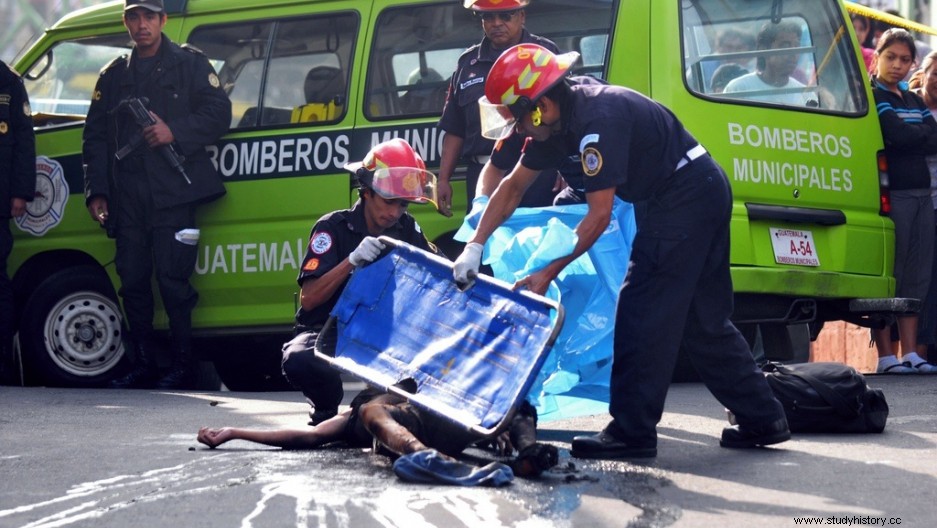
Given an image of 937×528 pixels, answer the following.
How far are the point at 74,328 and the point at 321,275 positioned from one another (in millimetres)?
3414

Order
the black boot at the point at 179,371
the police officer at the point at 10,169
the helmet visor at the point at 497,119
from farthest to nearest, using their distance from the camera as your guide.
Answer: the police officer at the point at 10,169, the black boot at the point at 179,371, the helmet visor at the point at 497,119

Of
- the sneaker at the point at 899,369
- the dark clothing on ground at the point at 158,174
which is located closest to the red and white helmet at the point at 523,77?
the dark clothing on ground at the point at 158,174

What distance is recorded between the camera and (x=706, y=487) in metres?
4.92

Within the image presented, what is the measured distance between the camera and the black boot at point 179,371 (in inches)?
355

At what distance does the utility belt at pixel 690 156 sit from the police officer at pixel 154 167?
372cm

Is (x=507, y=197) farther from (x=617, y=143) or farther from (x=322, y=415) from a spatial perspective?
(x=322, y=415)

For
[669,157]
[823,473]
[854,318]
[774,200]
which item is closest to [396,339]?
[669,157]

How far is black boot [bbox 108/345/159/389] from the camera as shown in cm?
907

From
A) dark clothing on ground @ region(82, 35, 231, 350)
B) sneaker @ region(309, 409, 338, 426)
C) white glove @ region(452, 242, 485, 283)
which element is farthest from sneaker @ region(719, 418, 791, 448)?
dark clothing on ground @ region(82, 35, 231, 350)

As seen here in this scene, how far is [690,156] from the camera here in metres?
5.70

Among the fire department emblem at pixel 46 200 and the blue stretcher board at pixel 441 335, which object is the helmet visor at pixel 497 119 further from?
the fire department emblem at pixel 46 200

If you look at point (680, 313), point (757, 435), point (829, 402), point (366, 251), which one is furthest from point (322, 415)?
point (829, 402)

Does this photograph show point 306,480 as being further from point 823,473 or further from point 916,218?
point 916,218

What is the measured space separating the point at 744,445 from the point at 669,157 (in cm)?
108
